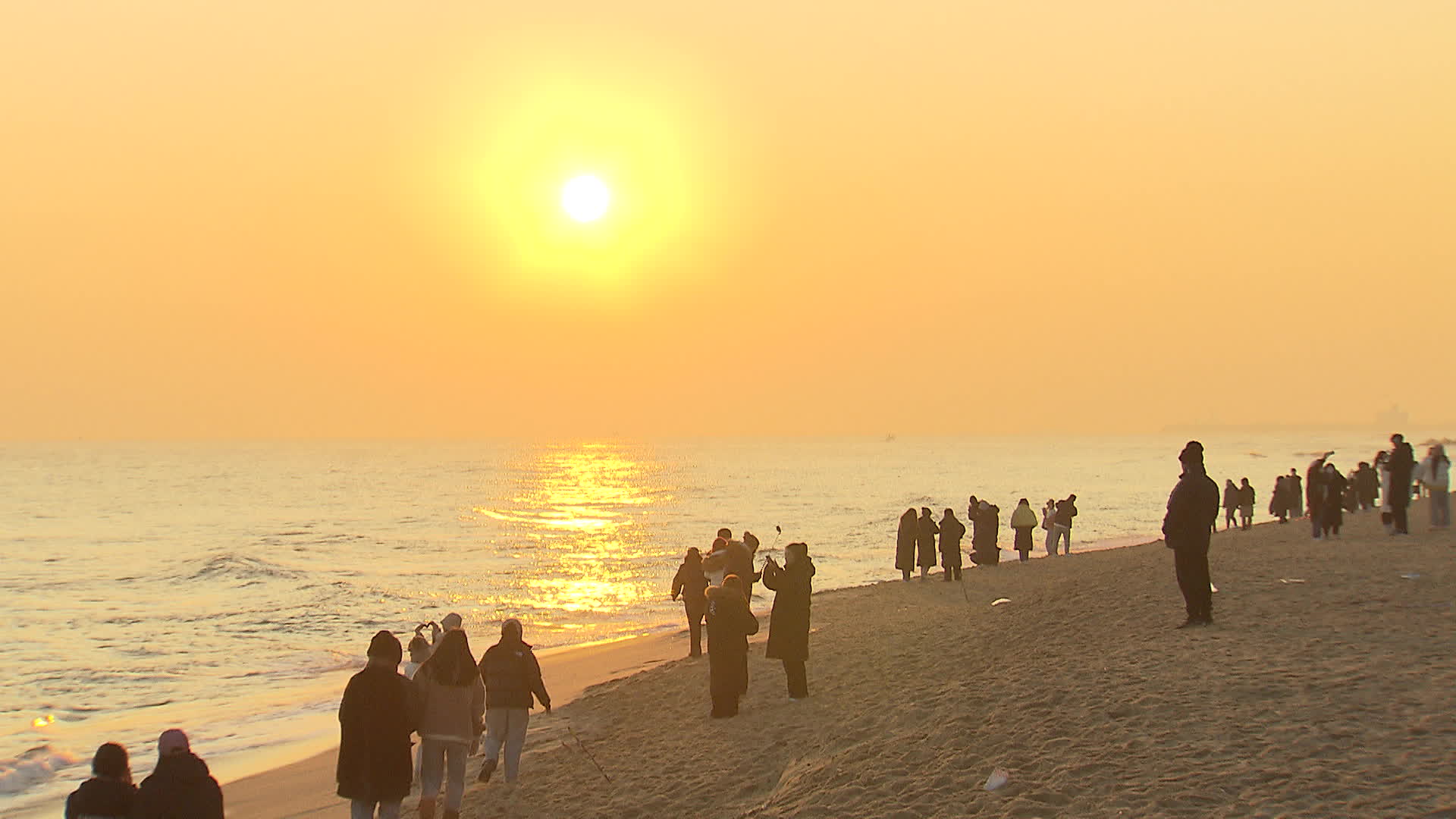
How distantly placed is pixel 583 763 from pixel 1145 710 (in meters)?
5.97

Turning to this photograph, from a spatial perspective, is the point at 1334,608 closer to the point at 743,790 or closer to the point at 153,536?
the point at 743,790

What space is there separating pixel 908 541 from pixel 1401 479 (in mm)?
10399

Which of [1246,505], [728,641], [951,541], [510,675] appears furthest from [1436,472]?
[510,675]

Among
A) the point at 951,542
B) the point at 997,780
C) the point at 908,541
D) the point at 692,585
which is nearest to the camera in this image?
the point at 997,780

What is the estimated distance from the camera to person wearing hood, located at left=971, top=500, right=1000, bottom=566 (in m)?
26.9

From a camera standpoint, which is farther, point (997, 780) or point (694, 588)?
point (694, 588)

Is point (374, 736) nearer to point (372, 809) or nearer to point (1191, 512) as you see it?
point (372, 809)

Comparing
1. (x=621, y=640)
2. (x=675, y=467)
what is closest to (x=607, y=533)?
(x=621, y=640)

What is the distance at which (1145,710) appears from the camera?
9.23 m

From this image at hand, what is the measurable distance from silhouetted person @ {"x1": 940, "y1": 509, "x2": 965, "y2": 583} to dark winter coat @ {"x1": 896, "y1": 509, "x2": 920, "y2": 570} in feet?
6.03

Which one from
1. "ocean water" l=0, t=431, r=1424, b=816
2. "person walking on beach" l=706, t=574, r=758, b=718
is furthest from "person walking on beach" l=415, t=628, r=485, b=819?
"ocean water" l=0, t=431, r=1424, b=816

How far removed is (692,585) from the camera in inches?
664

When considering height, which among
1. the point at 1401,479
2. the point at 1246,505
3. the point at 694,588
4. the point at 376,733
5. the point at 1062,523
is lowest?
the point at 1062,523

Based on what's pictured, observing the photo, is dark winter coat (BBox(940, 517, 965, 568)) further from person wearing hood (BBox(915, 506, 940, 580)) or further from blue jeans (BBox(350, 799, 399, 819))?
blue jeans (BBox(350, 799, 399, 819))
